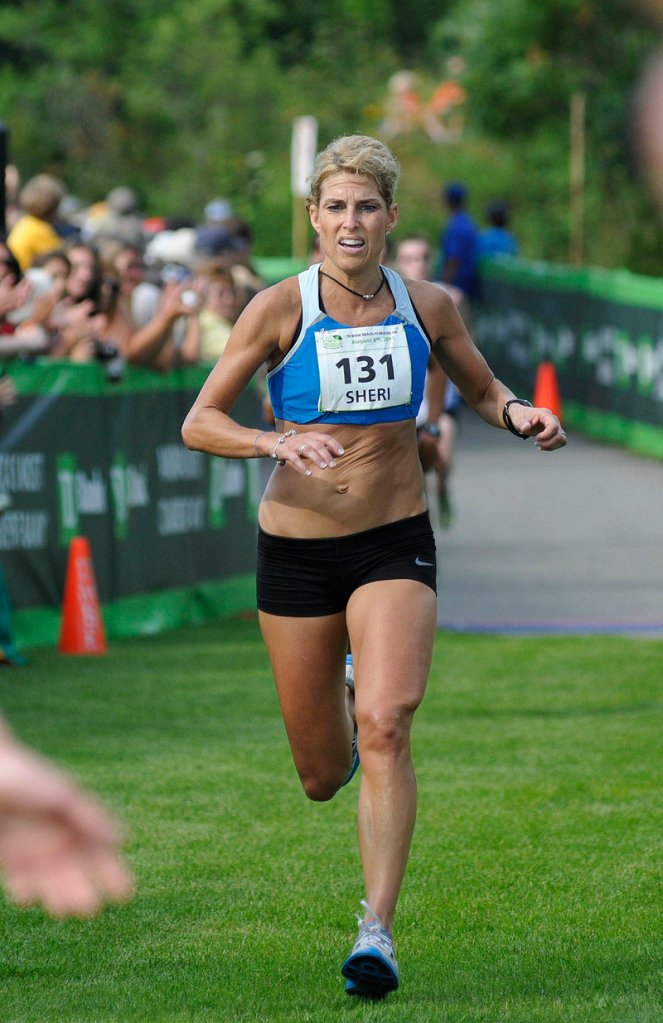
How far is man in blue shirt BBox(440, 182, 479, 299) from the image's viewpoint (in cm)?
2284

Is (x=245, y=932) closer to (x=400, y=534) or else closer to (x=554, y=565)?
(x=400, y=534)

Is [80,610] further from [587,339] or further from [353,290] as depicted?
[587,339]

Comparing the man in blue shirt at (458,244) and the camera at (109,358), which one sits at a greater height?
the camera at (109,358)

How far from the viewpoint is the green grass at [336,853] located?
4887 millimetres

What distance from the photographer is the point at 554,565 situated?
1411 centimetres

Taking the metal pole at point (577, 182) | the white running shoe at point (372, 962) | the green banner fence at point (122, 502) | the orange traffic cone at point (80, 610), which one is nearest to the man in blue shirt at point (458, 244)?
the metal pole at point (577, 182)

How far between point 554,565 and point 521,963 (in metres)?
9.08

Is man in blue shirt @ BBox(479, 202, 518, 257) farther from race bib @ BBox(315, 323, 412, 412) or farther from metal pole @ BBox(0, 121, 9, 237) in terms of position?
race bib @ BBox(315, 323, 412, 412)

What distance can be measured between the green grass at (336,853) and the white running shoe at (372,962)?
0.06m

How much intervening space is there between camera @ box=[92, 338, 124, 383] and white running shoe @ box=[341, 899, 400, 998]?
6.77m

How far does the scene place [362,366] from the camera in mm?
5078

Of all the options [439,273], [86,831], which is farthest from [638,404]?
[86,831]

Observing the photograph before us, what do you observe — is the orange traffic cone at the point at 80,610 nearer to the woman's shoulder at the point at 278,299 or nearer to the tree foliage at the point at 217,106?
the woman's shoulder at the point at 278,299

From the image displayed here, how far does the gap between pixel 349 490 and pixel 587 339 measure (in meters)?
18.3
